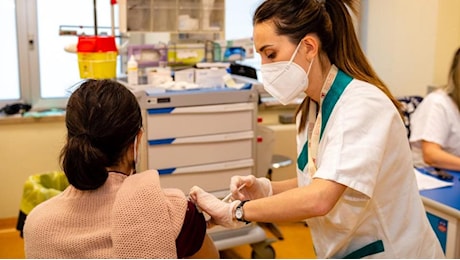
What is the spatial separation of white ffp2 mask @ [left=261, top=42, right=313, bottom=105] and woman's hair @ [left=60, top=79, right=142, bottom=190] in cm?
40

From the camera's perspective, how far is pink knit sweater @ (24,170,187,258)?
1.04m

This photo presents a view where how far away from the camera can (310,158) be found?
1365 millimetres

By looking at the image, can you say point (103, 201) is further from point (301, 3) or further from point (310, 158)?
point (301, 3)

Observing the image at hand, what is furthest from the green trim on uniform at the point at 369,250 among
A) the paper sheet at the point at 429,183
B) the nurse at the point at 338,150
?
the paper sheet at the point at 429,183

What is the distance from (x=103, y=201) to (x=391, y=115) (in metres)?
0.68

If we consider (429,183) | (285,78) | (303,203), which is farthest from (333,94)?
(429,183)

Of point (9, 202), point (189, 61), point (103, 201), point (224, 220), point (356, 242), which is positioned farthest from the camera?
point (9, 202)

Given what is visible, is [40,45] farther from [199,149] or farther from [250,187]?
[250,187]

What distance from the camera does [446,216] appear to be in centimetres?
193

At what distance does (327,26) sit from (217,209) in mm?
529

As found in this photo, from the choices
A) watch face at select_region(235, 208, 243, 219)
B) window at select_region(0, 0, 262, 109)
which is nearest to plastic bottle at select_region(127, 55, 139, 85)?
window at select_region(0, 0, 262, 109)

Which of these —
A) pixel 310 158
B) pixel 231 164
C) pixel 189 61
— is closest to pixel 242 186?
pixel 310 158

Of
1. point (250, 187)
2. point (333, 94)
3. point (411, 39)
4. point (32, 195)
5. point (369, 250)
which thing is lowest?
point (32, 195)

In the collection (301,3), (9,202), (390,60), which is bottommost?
(9,202)
